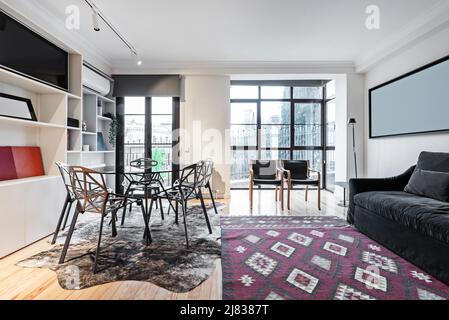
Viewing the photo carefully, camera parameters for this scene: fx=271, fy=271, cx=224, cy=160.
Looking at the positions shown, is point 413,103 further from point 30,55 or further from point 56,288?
point 30,55

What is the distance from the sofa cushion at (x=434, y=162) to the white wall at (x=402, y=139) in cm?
30

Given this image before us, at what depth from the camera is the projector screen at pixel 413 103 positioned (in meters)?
3.16

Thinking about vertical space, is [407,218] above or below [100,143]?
below

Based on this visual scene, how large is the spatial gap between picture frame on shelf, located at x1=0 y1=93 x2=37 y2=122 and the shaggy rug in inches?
53.7

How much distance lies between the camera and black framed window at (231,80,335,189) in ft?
20.5

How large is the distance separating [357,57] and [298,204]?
111 inches

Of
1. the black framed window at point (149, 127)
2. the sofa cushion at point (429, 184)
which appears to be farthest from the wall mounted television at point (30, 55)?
the sofa cushion at point (429, 184)

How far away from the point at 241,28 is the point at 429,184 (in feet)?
9.54

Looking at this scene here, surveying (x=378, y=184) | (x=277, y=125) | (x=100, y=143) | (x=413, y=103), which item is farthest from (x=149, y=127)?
(x=413, y=103)

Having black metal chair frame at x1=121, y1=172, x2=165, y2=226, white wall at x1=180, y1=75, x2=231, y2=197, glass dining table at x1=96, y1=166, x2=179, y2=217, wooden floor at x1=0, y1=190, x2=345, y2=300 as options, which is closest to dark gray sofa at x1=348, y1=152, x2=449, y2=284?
wooden floor at x1=0, y1=190, x2=345, y2=300

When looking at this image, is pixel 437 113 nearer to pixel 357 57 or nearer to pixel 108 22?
pixel 357 57

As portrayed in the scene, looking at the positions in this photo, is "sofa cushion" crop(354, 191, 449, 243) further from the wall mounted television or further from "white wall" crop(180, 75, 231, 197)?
the wall mounted television

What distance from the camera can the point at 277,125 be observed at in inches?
248

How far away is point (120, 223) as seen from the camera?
3.36 meters
